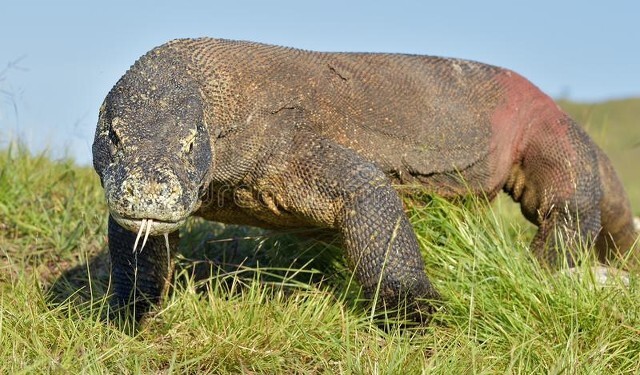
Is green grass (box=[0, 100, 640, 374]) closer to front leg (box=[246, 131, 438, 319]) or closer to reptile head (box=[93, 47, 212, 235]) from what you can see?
front leg (box=[246, 131, 438, 319])

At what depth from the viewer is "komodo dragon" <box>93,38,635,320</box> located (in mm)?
3611

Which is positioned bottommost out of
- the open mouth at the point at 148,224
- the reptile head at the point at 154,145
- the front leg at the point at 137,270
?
the front leg at the point at 137,270

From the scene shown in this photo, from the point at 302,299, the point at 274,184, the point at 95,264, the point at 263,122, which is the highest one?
the point at 263,122

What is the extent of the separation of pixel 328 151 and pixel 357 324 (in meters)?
0.77

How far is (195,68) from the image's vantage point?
4.08 m

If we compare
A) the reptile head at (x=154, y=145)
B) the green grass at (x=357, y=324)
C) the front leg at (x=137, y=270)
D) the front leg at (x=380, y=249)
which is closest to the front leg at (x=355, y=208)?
the front leg at (x=380, y=249)

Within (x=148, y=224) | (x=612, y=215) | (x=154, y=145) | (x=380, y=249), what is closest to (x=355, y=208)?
(x=380, y=249)

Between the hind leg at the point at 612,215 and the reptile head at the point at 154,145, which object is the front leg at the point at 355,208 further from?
the hind leg at the point at 612,215

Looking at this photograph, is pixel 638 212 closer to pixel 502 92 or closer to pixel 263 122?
pixel 502 92

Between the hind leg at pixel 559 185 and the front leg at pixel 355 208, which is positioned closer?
the front leg at pixel 355 208

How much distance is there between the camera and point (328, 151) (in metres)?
4.17

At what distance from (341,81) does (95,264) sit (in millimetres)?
1918

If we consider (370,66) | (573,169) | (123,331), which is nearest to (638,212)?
(573,169)

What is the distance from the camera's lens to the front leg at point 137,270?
174 inches
